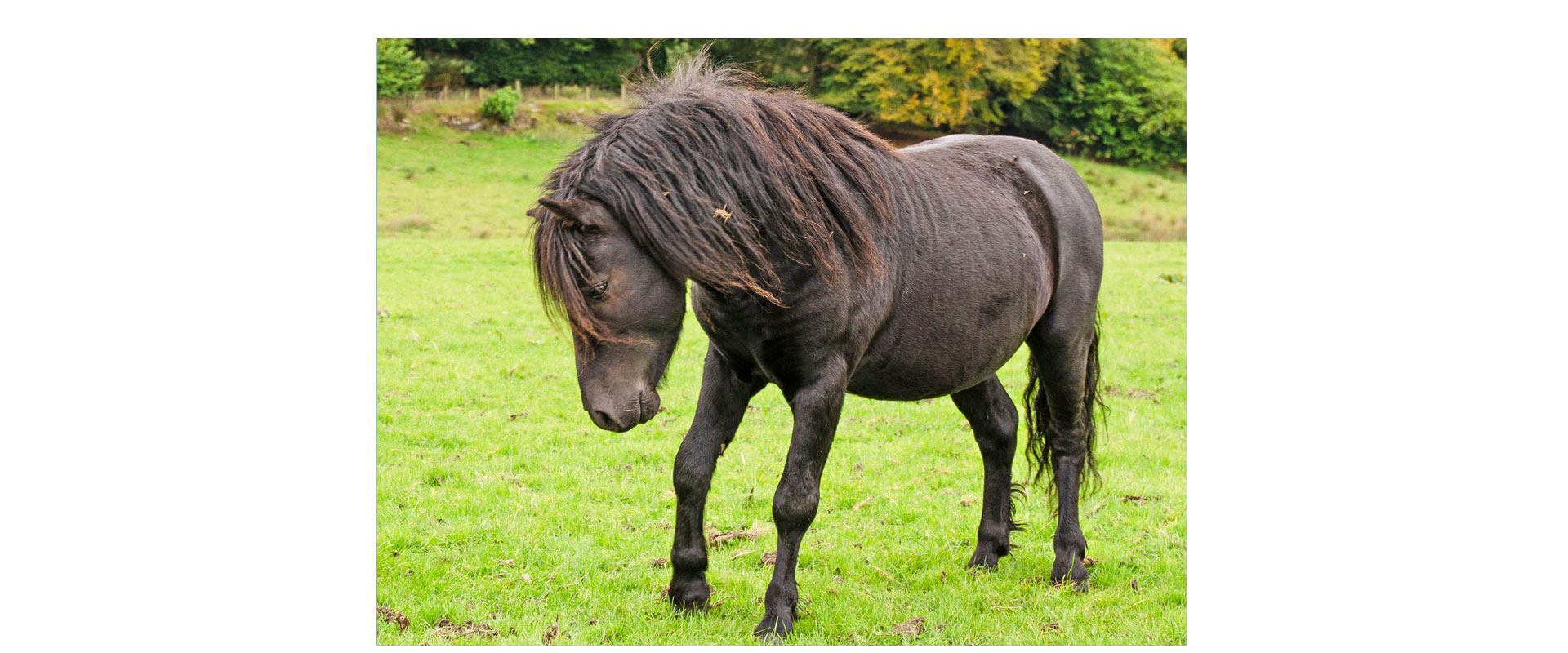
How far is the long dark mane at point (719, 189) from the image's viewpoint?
135 inches

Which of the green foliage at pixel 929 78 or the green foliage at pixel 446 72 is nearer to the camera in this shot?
the green foliage at pixel 929 78

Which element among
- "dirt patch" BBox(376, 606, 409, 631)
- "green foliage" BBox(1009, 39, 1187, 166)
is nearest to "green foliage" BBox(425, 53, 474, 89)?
"green foliage" BBox(1009, 39, 1187, 166)

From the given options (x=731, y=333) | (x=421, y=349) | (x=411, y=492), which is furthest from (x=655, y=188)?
(x=421, y=349)

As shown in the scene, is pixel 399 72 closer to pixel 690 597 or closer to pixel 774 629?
pixel 690 597

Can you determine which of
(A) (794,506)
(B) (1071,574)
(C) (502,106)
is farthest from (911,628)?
(C) (502,106)

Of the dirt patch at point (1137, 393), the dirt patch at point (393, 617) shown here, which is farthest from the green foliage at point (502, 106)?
the dirt patch at point (393, 617)

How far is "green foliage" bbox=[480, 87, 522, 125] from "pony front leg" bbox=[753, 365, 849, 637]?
16368mm

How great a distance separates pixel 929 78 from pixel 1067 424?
9.83m

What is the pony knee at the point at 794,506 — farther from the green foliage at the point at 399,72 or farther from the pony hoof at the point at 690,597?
the green foliage at the point at 399,72

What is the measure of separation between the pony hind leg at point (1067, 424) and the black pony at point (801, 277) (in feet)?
0.04

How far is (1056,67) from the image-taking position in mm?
18109

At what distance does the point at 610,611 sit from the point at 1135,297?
11156mm

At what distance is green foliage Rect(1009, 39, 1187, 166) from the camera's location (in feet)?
57.9

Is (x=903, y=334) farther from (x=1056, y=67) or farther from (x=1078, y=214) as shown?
(x=1056, y=67)
